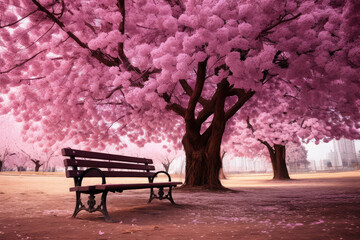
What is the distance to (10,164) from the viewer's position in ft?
203

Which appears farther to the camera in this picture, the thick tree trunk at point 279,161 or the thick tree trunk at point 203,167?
the thick tree trunk at point 279,161

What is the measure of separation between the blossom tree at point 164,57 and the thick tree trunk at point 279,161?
835 cm

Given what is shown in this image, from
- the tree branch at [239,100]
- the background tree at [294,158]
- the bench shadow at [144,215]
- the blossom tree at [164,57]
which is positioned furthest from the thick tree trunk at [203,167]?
the background tree at [294,158]

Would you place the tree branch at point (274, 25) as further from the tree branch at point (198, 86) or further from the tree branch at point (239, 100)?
the tree branch at point (239, 100)

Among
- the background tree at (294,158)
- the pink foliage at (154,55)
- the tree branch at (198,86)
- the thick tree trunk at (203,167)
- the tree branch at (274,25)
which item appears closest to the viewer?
the pink foliage at (154,55)

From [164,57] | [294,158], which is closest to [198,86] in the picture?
[164,57]

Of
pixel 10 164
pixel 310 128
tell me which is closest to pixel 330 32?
pixel 310 128

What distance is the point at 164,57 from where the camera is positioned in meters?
6.29

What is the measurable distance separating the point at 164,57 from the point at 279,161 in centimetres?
1843

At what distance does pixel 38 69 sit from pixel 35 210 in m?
6.13

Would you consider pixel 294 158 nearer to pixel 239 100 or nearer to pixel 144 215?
pixel 239 100

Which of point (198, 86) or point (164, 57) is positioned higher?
point (198, 86)

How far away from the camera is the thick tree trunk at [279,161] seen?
2209 cm

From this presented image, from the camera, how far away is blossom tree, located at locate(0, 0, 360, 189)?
6.19 m
